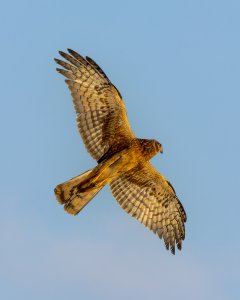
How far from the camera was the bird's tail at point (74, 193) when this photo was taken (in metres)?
16.0

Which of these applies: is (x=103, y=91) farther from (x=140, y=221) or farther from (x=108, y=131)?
(x=140, y=221)

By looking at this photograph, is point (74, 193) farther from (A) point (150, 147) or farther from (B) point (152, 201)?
(B) point (152, 201)

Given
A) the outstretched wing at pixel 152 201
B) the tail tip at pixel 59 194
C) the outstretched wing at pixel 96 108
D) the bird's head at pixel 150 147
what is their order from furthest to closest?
the outstretched wing at pixel 152 201
the outstretched wing at pixel 96 108
the bird's head at pixel 150 147
the tail tip at pixel 59 194

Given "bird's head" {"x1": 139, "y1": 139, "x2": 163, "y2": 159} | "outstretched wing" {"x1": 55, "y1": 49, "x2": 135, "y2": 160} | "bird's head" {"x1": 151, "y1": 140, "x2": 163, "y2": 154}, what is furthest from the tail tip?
"bird's head" {"x1": 151, "y1": 140, "x2": 163, "y2": 154}

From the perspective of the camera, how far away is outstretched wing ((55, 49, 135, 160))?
16.9 m

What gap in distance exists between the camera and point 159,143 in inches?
653

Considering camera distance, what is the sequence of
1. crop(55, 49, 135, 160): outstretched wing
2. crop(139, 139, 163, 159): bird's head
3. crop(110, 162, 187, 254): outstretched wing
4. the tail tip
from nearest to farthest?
1. the tail tip
2. crop(139, 139, 163, 159): bird's head
3. crop(55, 49, 135, 160): outstretched wing
4. crop(110, 162, 187, 254): outstretched wing

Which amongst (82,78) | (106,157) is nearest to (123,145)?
(106,157)

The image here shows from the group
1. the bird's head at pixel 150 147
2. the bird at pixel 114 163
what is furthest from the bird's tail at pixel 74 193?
the bird's head at pixel 150 147

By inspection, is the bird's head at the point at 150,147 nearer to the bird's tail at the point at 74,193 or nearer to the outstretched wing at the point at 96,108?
the outstretched wing at the point at 96,108

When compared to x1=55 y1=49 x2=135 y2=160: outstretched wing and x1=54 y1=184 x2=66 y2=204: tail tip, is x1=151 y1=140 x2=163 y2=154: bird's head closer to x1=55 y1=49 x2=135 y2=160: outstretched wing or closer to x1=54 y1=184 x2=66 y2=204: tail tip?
x1=55 y1=49 x2=135 y2=160: outstretched wing

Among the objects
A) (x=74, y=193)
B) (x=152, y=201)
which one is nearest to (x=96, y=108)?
(x=74, y=193)

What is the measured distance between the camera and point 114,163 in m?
16.4

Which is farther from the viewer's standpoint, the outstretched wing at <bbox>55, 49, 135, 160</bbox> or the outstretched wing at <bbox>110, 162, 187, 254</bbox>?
the outstretched wing at <bbox>110, 162, 187, 254</bbox>
